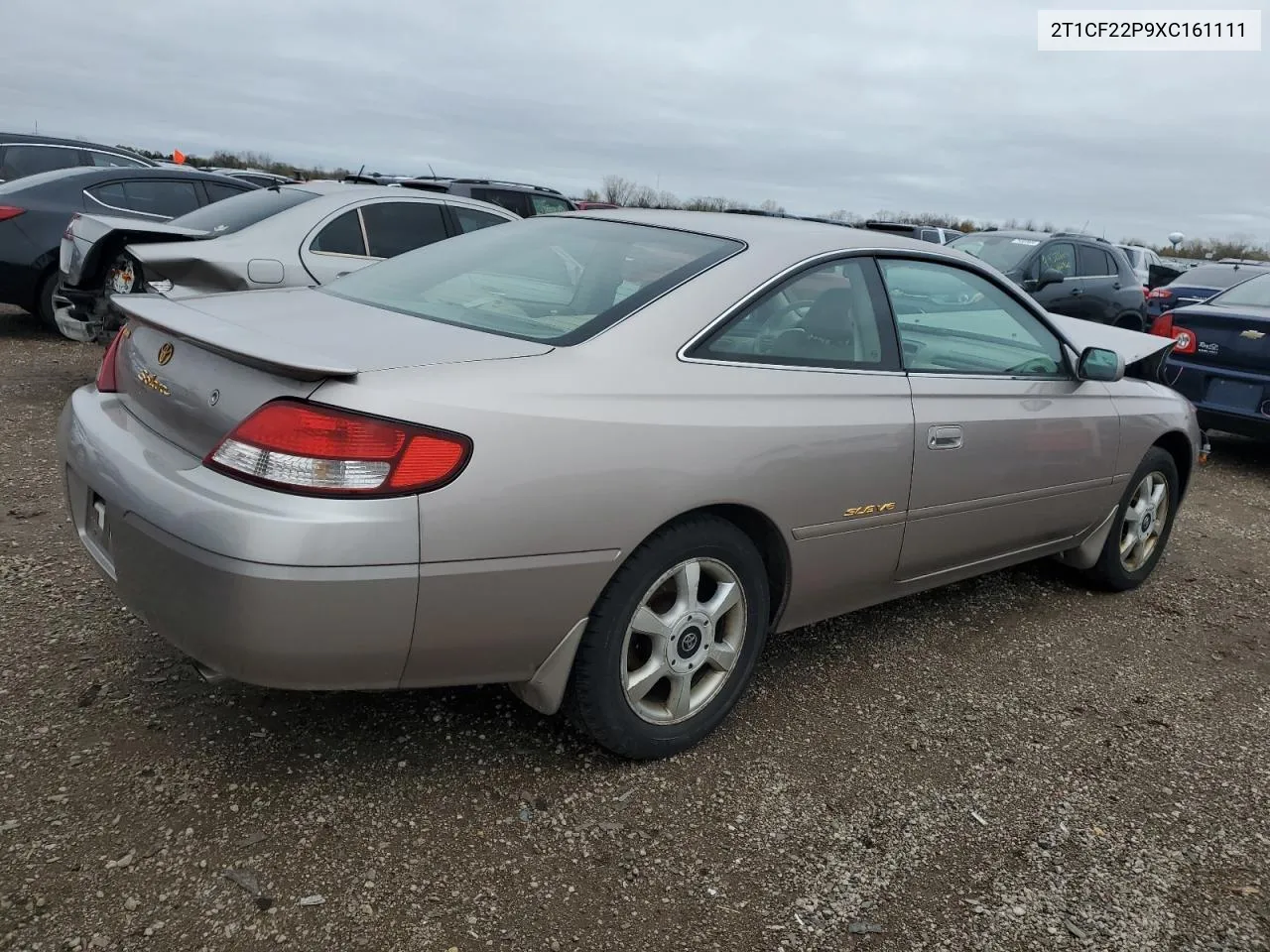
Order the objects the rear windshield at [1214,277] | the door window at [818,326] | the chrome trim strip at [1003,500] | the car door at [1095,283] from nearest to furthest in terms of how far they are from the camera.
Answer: the door window at [818,326], the chrome trim strip at [1003,500], the car door at [1095,283], the rear windshield at [1214,277]

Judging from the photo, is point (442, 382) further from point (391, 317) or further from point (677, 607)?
point (677, 607)

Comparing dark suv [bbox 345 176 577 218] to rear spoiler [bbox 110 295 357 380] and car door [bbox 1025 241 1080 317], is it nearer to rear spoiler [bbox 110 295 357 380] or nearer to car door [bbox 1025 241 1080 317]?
car door [bbox 1025 241 1080 317]

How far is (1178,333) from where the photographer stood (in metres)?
7.21

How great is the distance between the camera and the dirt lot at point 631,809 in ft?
6.98

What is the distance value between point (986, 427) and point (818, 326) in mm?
760

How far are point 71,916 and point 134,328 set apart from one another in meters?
1.48

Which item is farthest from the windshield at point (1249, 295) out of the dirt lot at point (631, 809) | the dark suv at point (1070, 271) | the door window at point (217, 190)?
the door window at point (217, 190)

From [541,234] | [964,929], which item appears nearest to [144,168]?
[541,234]

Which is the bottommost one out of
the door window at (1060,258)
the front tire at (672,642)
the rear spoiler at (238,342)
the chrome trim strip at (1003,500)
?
the front tire at (672,642)

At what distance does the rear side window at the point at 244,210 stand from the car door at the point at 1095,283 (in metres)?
7.89

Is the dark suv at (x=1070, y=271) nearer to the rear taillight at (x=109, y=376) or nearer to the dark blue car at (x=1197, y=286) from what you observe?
the dark blue car at (x=1197, y=286)

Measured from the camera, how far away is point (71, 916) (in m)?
1.99

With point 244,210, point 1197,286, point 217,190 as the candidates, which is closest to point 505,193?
A: point 217,190

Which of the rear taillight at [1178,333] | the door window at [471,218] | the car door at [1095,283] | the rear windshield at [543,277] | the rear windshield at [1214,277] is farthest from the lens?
the rear windshield at [1214,277]
